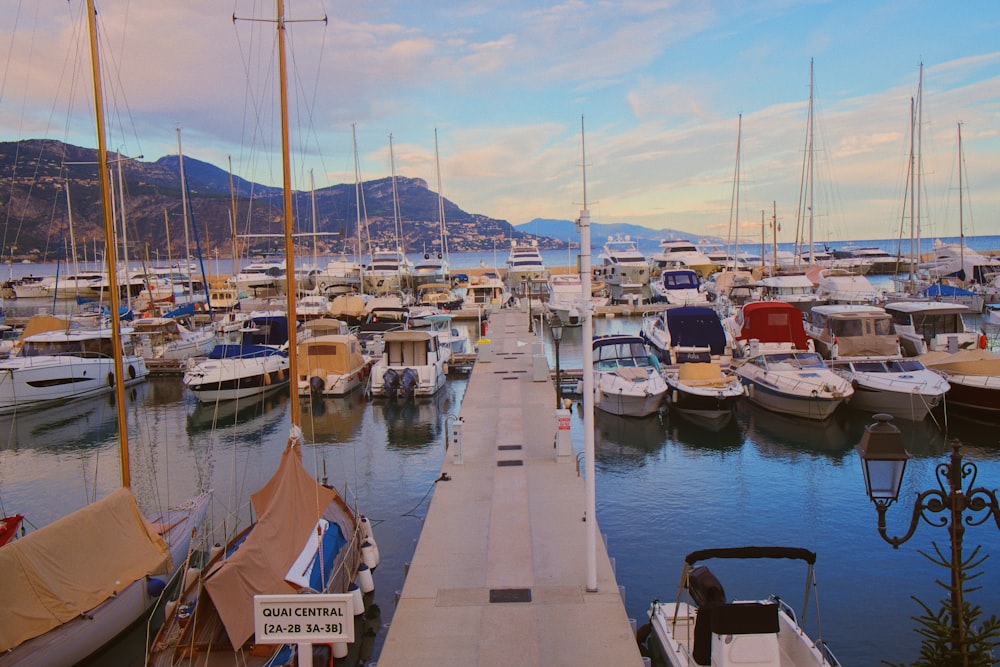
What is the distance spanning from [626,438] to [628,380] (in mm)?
2581

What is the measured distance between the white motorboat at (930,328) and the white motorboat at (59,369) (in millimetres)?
33338

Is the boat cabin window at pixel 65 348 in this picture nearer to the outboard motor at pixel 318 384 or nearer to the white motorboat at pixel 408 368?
the outboard motor at pixel 318 384

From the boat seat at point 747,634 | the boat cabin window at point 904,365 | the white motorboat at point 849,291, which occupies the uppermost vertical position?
the white motorboat at point 849,291

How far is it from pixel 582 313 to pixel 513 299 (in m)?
50.1

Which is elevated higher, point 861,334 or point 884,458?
point 884,458

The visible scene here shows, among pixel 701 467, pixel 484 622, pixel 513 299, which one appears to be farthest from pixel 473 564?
pixel 513 299

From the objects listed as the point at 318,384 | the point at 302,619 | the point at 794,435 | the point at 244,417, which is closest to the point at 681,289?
the point at 794,435

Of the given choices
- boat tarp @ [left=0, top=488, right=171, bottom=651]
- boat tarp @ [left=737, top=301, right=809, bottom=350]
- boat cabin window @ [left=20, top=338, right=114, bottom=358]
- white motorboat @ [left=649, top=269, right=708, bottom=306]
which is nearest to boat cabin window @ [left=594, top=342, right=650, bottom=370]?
boat tarp @ [left=737, top=301, right=809, bottom=350]

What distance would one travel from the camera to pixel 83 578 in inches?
430

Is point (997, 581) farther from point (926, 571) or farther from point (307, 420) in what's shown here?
point (307, 420)

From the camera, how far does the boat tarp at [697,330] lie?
3115 cm

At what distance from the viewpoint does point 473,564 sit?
444 inches

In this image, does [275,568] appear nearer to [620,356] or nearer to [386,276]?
[620,356]

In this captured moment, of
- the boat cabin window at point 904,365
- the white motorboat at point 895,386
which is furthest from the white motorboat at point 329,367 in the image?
the boat cabin window at point 904,365
